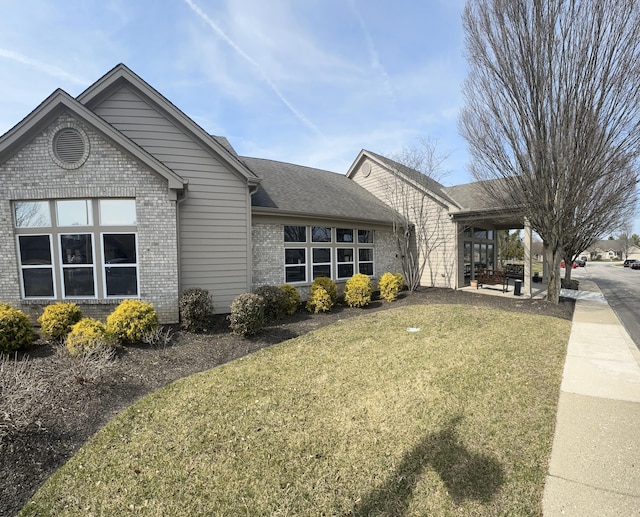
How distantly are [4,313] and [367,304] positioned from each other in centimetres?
998

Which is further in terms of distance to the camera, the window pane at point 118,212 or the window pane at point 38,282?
the window pane at point 118,212

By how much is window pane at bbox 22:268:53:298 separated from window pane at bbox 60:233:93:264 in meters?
0.55

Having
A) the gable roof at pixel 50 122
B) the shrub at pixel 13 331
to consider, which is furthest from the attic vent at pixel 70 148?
the shrub at pixel 13 331

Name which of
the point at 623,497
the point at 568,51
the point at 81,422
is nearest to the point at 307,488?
the point at 623,497

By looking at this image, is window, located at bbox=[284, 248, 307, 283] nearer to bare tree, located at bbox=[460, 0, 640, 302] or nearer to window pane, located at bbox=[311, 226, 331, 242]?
window pane, located at bbox=[311, 226, 331, 242]

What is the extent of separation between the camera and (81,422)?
3992 mm

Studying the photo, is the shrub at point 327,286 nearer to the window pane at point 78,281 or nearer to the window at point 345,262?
the window at point 345,262

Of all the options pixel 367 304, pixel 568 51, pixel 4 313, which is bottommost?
pixel 367 304

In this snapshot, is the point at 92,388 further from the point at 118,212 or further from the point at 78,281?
the point at 118,212

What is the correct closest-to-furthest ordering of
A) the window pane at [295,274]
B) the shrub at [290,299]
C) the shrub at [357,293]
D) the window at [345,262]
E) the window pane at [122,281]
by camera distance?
the window pane at [122,281] → the shrub at [290,299] → the shrub at [357,293] → the window pane at [295,274] → the window at [345,262]

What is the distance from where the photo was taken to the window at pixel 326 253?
11.7 metres

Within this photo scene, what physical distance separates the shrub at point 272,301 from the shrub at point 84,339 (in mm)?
4108

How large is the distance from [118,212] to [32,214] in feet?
6.71

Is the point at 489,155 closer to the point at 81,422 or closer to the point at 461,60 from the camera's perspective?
the point at 461,60
